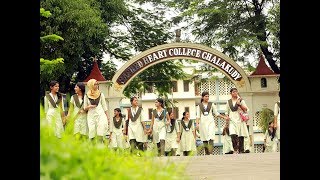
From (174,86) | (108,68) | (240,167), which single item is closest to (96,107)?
(240,167)

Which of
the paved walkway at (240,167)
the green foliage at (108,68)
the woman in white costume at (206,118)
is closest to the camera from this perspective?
the paved walkway at (240,167)

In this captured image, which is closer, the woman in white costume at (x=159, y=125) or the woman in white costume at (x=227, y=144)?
the woman in white costume at (x=159, y=125)

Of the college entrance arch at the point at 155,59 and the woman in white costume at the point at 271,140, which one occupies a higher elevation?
the college entrance arch at the point at 155,59

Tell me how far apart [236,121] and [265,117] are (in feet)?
4.00

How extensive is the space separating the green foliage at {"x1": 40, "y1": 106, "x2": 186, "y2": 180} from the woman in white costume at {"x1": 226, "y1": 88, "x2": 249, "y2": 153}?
489 centimetres

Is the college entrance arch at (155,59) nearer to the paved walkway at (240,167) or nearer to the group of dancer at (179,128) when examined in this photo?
the group of dancer at (179,128)

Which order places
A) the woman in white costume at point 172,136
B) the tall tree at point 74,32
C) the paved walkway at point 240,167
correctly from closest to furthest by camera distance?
1. the paved walkway at point 240,167
2. the woman in white costume at point 172,136
3. the tall tree at point 74,32

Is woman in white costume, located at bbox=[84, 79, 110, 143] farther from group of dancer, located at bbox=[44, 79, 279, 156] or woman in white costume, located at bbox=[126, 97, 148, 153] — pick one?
woman in white costume, located at bbox=[126, 97, 148, 153]

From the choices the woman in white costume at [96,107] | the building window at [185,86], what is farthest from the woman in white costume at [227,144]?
the building window at [185,86]

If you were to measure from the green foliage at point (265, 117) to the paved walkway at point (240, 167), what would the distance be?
6.82 feet

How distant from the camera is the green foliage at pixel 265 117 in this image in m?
7.15
